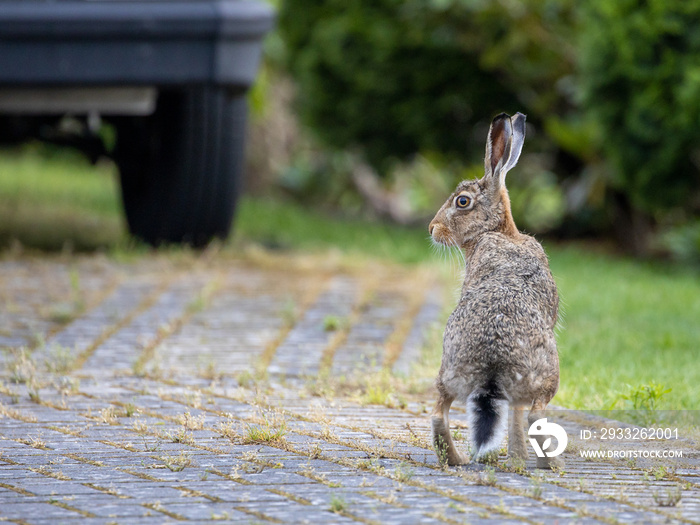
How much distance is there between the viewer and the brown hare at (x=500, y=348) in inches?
128

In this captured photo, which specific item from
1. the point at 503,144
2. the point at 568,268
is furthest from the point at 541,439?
the point at 568,268

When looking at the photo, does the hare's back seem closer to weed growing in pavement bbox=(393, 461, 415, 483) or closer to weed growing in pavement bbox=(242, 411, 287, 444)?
weed growing in pavement bbox=(393, 461, 415, 483)

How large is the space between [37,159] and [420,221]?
17.3 feet

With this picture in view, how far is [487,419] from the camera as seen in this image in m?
3.20

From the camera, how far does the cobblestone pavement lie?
9.68 ft

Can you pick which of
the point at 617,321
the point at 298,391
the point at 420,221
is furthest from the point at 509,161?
the point at 420,221

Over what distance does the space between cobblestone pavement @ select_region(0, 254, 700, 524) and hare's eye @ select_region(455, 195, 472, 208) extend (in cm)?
80

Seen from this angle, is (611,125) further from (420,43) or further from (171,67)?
(171,67)

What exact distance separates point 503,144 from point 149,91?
3.49m

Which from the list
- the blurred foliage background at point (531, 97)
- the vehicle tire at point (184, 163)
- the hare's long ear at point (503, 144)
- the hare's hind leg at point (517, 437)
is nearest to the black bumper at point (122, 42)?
the vehicle tire at point (184, 163)

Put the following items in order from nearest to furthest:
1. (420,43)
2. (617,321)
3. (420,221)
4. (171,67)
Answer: (617,321)
(171,67)
(420,43)
(420,221)

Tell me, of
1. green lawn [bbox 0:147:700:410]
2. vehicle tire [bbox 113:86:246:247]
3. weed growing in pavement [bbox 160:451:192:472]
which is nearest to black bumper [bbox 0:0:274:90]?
vehicle tire [bbox 113:86:246:247]

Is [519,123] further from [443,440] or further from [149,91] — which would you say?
[149,91]

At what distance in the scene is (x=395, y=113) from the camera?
930 cm
